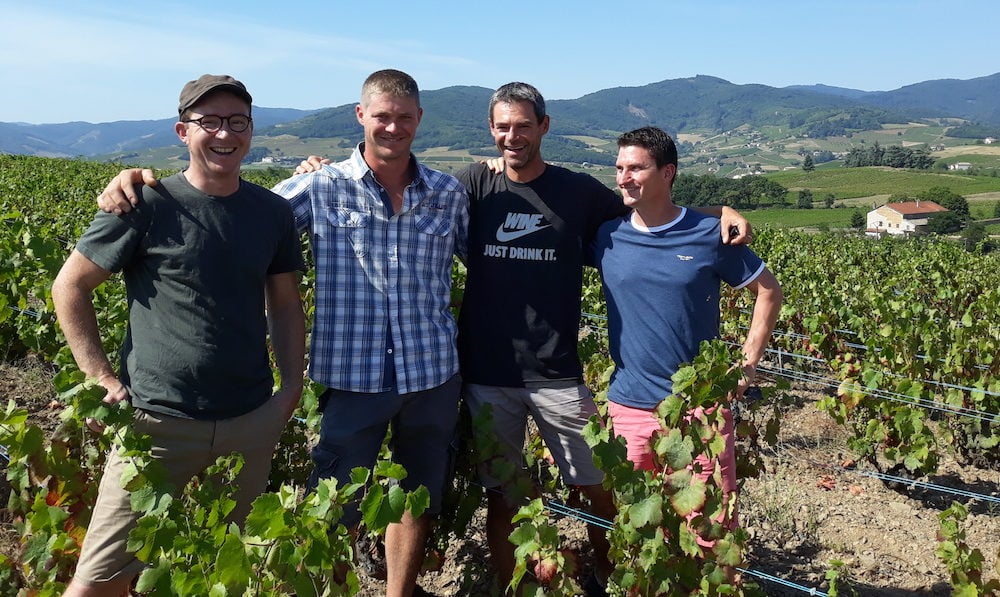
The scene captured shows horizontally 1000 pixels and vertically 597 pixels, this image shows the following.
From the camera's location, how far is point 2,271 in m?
5.27

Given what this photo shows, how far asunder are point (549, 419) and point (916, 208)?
66090 millimetres

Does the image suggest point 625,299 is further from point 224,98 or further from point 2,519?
point 2,519

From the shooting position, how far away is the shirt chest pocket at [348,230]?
9.36ft

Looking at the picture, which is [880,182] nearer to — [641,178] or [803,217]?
[803,217]

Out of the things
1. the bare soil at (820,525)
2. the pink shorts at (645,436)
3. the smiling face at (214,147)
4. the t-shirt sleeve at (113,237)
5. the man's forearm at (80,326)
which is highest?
the smiling face at (214,147)

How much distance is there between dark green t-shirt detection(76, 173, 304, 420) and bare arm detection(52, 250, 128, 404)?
5 cm

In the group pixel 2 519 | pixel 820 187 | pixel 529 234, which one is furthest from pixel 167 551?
pixel 820 187

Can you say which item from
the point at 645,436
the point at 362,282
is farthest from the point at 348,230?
the point at 645,436

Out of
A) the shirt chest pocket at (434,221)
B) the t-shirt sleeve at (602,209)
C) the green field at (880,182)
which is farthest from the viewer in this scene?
the green field at (880,182)

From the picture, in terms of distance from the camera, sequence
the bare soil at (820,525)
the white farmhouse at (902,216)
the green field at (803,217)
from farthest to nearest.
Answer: the white farmhouse at (902,216) → the green field at (803,217) → the bare soil at (820,525)

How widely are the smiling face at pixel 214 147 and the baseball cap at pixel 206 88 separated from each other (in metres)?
0.02

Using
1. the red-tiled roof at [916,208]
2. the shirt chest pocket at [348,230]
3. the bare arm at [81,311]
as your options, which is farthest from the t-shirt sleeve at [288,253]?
the red-tiled roof at [916,208]

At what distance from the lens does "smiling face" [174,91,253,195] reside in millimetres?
2471

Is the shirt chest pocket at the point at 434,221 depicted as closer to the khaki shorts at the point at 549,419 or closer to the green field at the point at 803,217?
the khaki shorts at the point at 549,419
